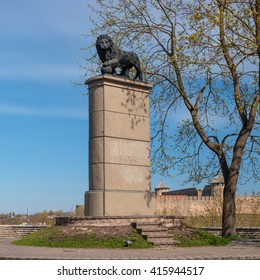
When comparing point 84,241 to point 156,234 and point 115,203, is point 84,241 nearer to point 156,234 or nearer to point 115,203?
point 156,234

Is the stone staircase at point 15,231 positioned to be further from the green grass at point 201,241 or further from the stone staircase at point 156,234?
the green grass at point 201,241

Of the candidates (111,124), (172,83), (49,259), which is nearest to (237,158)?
(172,83)

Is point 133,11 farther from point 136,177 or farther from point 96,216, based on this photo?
point 96,216

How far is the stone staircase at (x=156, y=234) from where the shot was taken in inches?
518

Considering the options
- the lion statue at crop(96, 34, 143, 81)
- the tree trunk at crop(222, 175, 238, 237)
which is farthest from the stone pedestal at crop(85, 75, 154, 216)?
→ the tree trunk at crop(222, 175, 238, 237)

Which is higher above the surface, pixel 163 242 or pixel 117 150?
pixel 117 150

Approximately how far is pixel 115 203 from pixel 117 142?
200 cm

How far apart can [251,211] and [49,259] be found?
1685 cm

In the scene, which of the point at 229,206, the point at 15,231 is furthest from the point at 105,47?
the point at 15,231

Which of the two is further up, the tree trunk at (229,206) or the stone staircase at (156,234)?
the tree trunk at (229,206)

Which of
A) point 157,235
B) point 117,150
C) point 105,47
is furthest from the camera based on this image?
point 105,47

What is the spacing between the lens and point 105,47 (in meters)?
15.9

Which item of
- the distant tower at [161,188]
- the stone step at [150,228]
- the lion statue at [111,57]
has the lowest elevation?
the stone step at [150,228]

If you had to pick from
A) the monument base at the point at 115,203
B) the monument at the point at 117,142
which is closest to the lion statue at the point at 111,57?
the monument at the point at 117,142
